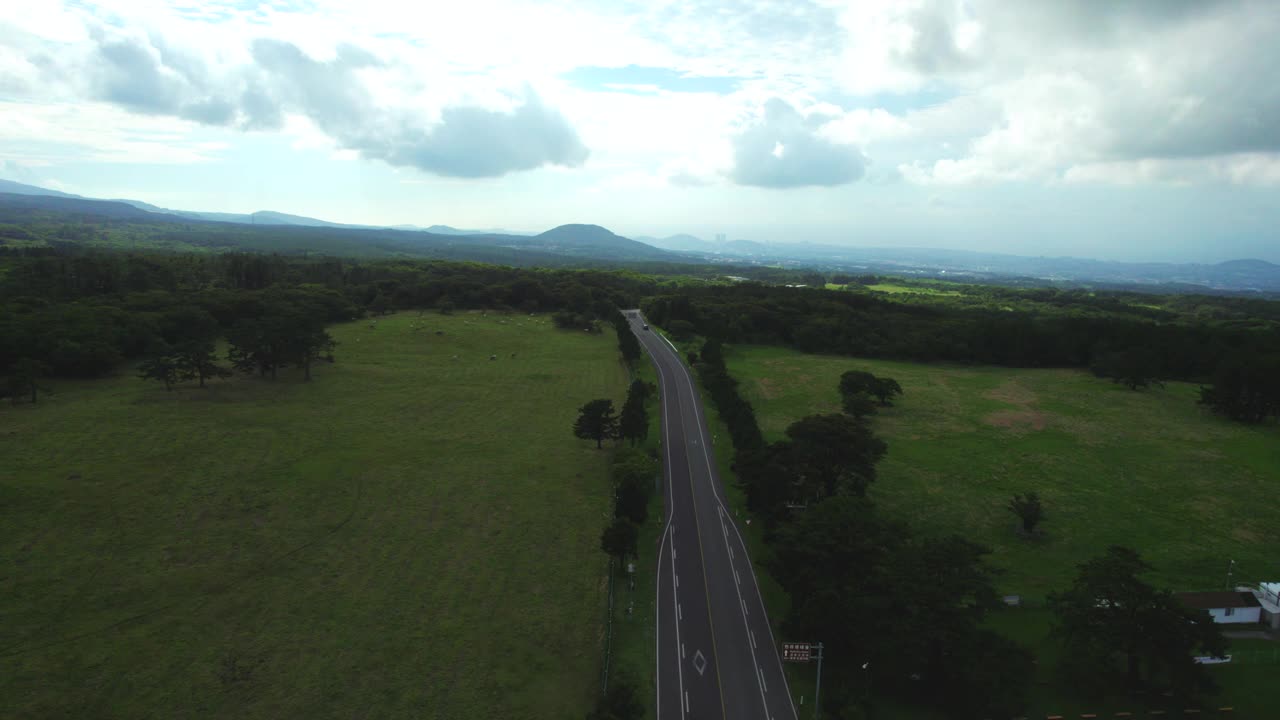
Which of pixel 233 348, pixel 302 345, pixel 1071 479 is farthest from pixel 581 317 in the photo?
pixel 1071 479

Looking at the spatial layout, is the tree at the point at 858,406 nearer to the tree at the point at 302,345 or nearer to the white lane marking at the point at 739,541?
the white lane marking at the point at 739,541

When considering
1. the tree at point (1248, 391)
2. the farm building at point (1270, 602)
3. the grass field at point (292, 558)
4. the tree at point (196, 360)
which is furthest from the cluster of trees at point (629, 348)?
the tree at point (1248, 391)

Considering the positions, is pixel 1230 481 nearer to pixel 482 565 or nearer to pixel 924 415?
pixel 924 415

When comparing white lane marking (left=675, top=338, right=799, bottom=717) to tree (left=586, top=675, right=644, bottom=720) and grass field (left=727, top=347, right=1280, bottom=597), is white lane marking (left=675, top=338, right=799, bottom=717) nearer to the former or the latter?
tree (left=586, top=675, right=644, bottom=720)

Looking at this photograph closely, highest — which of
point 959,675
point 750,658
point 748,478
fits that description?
point 748,478

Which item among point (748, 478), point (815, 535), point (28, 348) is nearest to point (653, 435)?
point (748, 478)

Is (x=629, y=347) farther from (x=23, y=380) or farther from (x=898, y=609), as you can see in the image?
(x=23, y=380)
